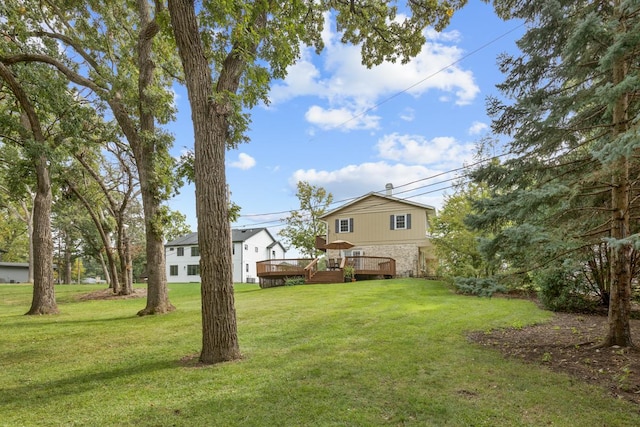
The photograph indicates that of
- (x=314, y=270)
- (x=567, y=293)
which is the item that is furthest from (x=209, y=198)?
(x=314, y=270)

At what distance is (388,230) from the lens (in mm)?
22875

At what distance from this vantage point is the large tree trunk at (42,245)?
367 inches

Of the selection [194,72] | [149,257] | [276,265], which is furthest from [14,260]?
[194,72]

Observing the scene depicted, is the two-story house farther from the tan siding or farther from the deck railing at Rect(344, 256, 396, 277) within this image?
the deck railing at Rect(344, 256, 396, 277)

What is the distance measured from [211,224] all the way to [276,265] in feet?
49.6

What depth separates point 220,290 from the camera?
4.75 metres

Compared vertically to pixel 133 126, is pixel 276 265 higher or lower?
lower

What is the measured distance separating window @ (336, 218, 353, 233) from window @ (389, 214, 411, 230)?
9.29 feet

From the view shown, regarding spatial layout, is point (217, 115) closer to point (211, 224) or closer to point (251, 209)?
point (211, 224)

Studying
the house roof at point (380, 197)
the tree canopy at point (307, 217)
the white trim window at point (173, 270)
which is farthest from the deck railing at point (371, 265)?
the white trim window at point (173, 270)

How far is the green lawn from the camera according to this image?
10.1 ft

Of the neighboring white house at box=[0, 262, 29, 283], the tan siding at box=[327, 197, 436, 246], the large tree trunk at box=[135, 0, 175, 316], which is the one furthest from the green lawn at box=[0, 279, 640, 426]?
the neighboring white house at box=[0, 262, 29, 283]

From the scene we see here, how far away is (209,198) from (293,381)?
2616mm

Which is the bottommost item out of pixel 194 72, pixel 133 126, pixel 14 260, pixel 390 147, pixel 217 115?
pixel 14 260
